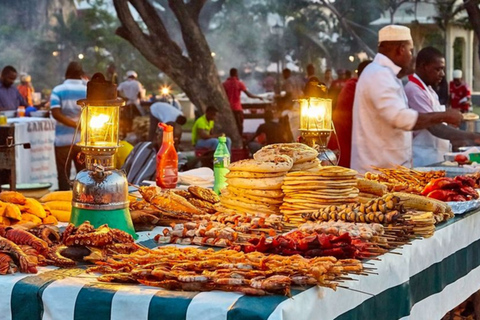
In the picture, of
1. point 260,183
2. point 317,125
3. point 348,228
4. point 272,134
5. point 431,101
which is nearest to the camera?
point 348,228

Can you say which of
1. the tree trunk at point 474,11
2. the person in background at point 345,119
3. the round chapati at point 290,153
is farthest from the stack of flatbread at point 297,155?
the tree trunk at point 474,11

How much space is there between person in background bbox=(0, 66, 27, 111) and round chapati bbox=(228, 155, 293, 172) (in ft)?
33.9

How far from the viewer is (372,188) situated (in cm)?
403

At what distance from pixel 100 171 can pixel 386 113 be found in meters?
2.87

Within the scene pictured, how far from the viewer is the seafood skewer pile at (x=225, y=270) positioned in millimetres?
2479

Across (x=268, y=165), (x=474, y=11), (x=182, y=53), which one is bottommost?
(x=268, y=165)

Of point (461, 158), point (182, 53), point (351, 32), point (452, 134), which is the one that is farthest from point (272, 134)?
point (351, 32)

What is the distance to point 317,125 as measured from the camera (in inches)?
188

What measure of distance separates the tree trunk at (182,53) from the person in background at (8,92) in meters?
1.79

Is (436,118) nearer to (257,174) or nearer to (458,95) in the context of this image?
(257,174)

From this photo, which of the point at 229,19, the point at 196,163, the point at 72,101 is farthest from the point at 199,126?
the point at 229,19

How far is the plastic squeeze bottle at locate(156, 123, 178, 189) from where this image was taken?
177 inches

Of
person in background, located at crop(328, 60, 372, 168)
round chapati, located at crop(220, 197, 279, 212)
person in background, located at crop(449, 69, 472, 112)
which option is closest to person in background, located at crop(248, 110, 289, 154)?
person in background, located at crop(328, 60, 372, 168)

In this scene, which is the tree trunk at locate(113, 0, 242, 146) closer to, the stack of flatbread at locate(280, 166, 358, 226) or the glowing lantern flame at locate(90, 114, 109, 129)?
the stack of flatbread at locate(280, 166, 358, 226)
